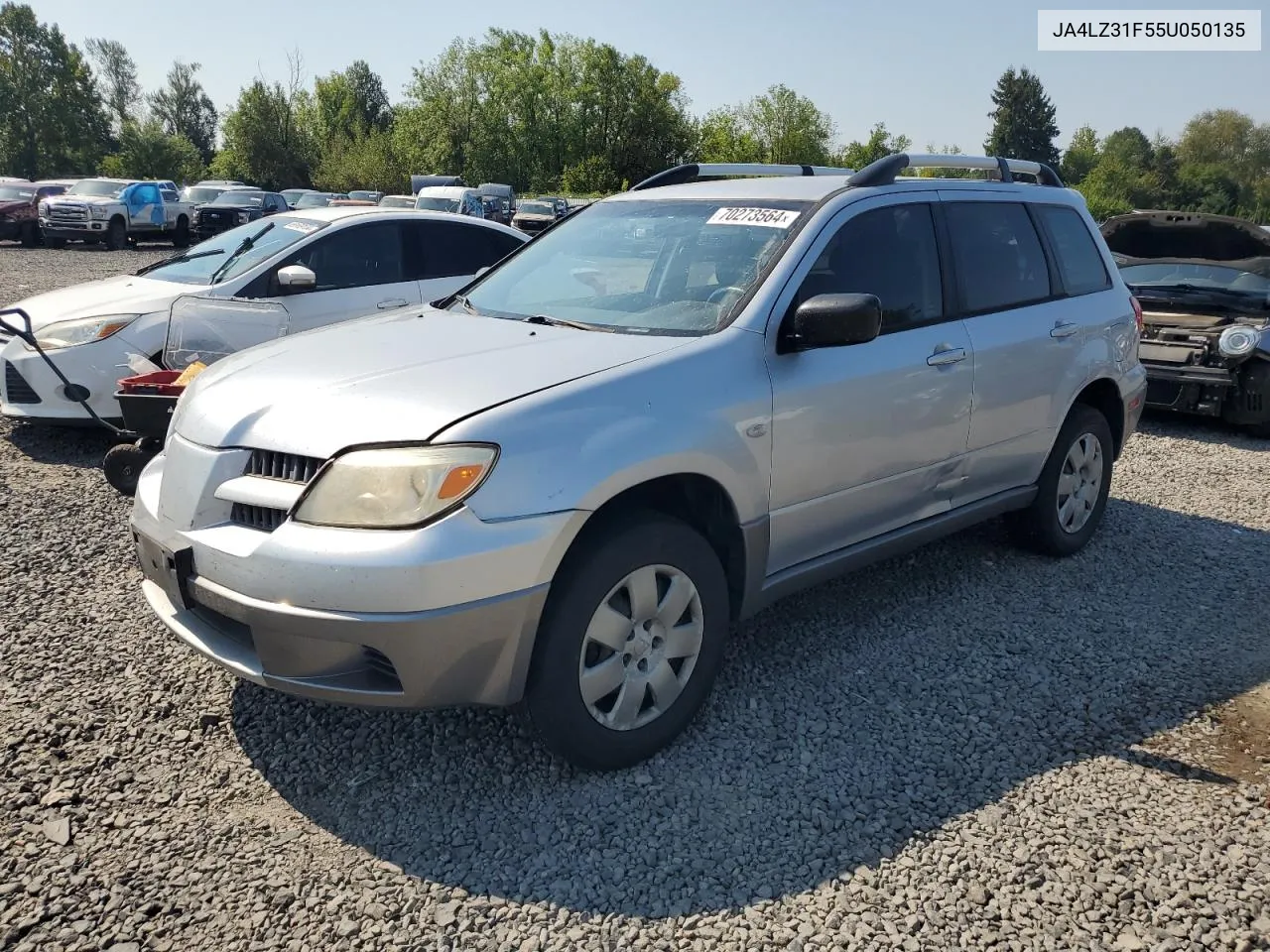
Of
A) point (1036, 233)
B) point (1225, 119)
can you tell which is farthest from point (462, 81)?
point (1036, 233)

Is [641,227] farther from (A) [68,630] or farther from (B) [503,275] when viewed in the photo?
(A) [68,630]

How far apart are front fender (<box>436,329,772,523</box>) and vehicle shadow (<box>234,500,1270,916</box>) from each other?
0.85 m

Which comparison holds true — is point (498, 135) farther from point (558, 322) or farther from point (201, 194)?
point (558, 322)

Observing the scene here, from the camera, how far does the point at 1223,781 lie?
3230 millimetres

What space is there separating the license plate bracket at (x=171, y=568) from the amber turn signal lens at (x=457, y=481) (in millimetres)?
828

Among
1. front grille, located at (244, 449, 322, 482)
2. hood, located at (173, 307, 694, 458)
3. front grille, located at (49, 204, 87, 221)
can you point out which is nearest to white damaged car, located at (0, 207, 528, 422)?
hood, located at (173, 307, 694, 458)

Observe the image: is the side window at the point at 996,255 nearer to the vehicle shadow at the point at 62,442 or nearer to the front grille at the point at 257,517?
the front grille at the point at 257,517

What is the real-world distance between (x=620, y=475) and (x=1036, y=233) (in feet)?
10.0

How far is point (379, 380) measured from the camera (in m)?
3.06

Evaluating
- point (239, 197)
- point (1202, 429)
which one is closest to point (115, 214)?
point (239, 197)

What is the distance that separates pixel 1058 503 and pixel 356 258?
4.98 m

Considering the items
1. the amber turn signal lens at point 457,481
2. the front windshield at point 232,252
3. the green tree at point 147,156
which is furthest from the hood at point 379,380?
the green tree at point 147,156

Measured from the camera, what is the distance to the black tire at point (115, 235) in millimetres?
26484

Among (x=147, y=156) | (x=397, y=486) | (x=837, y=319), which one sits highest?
(x=147, y=156)
